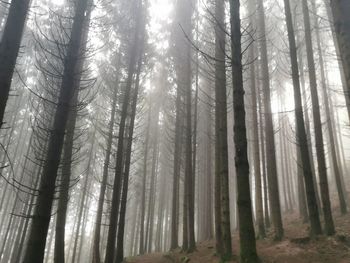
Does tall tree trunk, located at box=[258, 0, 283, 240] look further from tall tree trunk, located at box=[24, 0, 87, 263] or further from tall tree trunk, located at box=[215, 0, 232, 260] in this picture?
tall tree trunk, located at box=[24, 0, 87, 263]

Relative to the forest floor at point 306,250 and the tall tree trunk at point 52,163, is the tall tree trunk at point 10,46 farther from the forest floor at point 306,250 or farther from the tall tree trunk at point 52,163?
the forest floor at point 306,250

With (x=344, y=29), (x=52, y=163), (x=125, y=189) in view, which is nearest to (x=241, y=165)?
(x=344, y=29)

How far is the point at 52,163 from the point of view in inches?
180

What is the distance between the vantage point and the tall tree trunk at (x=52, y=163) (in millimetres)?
4297

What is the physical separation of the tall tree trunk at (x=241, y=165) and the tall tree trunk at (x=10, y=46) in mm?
3271

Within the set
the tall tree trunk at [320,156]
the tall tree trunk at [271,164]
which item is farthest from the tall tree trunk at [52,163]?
the tall tree trunk at [320,156]

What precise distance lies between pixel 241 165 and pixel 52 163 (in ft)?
9.40

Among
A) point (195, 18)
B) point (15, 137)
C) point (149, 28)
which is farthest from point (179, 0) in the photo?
point (15, 137)

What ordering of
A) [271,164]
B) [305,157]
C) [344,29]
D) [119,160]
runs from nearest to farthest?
[344,29], [305,157], [271,164], [119,160]

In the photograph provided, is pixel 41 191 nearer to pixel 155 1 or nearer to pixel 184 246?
pixel 184 246

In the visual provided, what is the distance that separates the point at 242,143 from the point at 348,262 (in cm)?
376

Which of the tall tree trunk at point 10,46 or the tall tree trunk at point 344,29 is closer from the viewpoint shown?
the tall tree trunk at point 344,29

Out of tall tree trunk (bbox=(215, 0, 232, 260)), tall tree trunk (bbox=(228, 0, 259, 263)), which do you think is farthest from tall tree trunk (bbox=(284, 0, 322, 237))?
tall tree trunk (bbox=(228, 0, 259, 263))

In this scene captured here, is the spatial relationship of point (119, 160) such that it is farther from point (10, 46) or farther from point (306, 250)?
point (10, 46)
